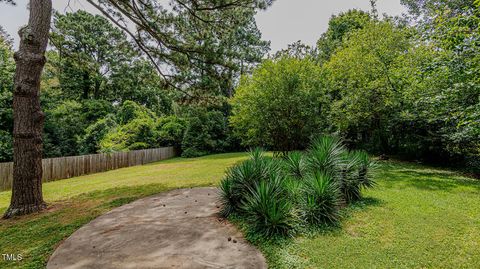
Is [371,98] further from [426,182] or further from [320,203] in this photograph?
[320,203]

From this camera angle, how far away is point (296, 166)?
20.8 ft

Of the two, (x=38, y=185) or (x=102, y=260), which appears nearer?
(x=102, y=260)

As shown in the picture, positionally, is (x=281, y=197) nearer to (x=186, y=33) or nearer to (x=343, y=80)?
(x=186, y=33)

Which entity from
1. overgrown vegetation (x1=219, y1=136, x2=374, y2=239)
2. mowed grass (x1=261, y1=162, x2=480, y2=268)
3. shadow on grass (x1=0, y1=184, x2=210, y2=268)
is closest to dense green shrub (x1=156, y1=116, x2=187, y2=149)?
shadow on grass (x1=0, y1=184, x2=210, y2=268)

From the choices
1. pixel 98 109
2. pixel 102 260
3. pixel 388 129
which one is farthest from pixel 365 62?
pixel 98 109

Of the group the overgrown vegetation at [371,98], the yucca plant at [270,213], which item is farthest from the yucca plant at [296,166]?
the overgrown vegetation at [371,98]

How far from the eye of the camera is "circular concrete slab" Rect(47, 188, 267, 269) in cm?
327

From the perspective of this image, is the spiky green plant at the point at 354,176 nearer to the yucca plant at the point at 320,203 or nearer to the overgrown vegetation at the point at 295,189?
the overgrown vegetation at the point at 295,189

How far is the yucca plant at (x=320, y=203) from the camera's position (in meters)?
4.53

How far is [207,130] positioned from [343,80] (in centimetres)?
1246

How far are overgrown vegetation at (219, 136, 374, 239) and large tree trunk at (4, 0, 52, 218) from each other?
14.0 ft

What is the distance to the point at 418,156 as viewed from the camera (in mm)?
14031

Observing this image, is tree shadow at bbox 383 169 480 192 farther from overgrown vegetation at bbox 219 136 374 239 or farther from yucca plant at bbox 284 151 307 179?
yucca plant at bbox 284 151 307 179

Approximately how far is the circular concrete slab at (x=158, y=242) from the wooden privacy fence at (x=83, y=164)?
26.0ft
